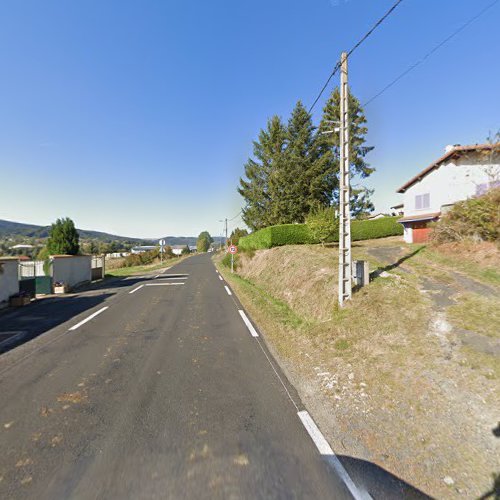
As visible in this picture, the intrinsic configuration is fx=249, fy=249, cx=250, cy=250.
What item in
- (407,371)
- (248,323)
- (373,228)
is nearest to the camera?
(407,371)

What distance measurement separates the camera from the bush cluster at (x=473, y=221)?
10453 mm

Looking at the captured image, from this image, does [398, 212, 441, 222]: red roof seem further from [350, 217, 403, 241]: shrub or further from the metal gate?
the metal gate

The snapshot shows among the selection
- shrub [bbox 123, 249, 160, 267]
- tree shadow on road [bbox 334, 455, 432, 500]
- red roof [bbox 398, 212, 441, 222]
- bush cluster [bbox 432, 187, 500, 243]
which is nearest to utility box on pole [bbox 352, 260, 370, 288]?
tree shadow on road [bbox 334, 455, 432, 500]

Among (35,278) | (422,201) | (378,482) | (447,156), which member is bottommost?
(378,482)

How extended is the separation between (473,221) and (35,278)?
72.5 feet

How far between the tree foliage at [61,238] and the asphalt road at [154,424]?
14.2 meters

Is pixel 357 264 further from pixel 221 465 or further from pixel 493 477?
pixel 221 465

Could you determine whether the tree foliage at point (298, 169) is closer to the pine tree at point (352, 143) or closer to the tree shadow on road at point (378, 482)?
the pine tree at point (352, 143)

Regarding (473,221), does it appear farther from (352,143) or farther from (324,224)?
(352,143)

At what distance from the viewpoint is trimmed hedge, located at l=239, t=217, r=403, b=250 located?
2291 cm

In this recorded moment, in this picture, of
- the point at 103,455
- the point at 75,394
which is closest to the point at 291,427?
the point at 103,455

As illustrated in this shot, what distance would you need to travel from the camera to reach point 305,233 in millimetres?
23188

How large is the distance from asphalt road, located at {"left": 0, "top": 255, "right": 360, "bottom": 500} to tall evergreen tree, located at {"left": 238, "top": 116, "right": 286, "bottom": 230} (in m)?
27.0

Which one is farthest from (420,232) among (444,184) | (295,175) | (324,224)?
(295,175)
